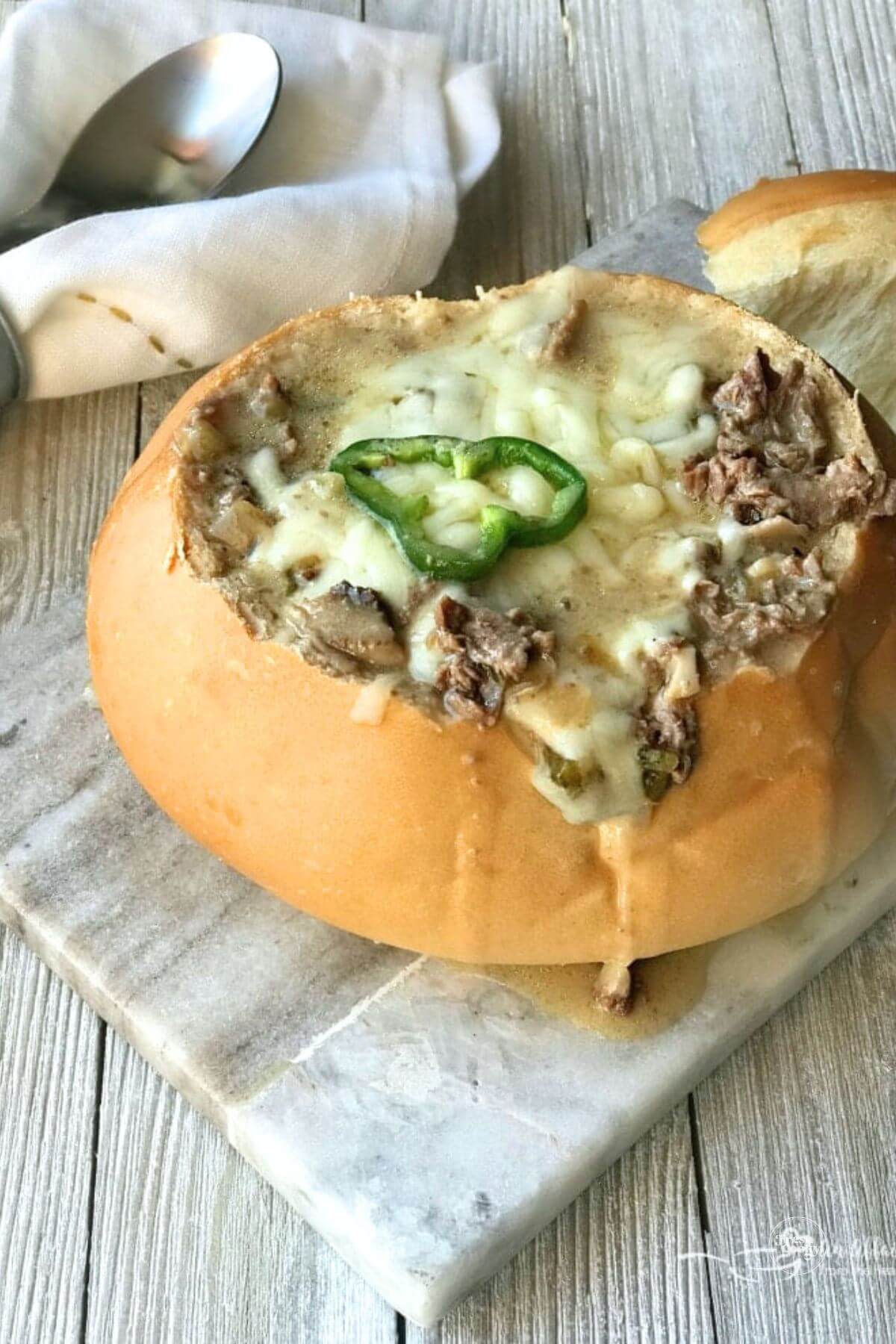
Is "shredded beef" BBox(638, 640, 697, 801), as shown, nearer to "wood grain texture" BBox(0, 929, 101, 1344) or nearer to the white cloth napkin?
"wood grain texture" BBox(0, 929, 101, 1344)

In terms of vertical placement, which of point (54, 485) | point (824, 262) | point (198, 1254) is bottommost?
point (198, 1254)

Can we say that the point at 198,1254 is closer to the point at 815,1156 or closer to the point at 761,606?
the point at 815,1156

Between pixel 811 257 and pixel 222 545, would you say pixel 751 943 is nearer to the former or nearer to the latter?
pixel 222 545

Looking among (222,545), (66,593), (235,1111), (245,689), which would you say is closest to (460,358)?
(222,545)

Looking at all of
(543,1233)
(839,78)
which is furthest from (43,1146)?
(839,78)

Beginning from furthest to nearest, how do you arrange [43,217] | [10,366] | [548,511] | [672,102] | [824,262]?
1. [672,102]
2. [43,217]
3. [10,366]
4. [824,262]
5. [548,511]
